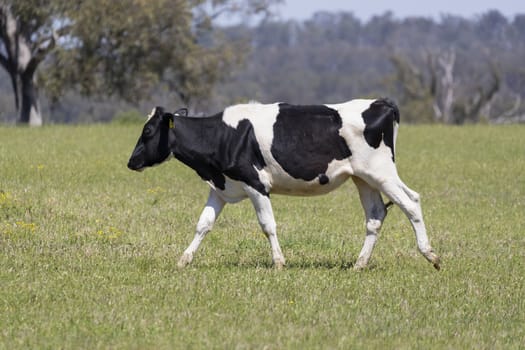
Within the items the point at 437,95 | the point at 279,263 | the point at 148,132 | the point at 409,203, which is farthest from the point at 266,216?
the point at 437,95

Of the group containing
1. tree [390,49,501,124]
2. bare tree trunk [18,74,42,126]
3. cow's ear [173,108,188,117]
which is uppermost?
cow's ear [173,108,188,117]

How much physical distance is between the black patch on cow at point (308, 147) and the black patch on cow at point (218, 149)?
26 cm

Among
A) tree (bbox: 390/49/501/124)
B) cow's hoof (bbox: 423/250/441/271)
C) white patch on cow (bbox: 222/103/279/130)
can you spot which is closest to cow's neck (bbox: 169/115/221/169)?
white patch on cow (bbox: 222/103/279/130)

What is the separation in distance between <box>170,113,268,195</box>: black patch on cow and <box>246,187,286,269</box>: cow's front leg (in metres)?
0.08

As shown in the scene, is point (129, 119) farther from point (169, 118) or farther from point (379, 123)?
point (379, 123)

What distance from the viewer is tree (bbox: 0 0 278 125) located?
5184cm

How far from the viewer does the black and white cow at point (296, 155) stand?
39.1ft

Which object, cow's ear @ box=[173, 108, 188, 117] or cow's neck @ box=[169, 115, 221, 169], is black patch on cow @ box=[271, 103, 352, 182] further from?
cow's ear @ box=[173, 108, 188, 117]

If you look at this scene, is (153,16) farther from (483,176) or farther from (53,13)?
(483,176)

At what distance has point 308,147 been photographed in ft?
39.2

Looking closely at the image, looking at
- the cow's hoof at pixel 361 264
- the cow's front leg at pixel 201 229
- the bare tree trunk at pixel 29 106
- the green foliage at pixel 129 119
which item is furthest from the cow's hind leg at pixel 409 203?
the bare tree trunk at pixel 29 106

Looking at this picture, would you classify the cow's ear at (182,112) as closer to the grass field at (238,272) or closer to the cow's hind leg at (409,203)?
the grass field at (238,272)

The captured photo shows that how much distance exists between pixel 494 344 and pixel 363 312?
1.42m

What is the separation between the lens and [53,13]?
167 feet
